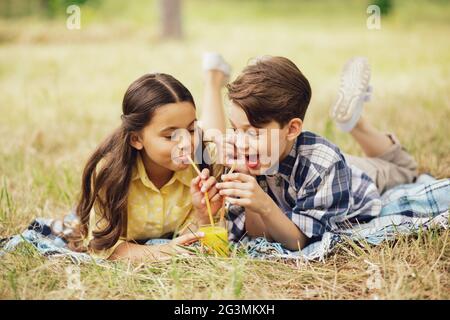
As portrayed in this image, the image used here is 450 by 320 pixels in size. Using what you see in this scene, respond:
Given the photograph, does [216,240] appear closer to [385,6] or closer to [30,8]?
[385,6]

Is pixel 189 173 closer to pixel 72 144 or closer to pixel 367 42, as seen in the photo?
pixel 72 144

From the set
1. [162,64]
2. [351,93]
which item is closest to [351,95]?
[351,93]

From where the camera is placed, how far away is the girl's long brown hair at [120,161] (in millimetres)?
2086

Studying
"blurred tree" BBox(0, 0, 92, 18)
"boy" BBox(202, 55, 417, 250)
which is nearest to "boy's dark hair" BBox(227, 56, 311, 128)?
"boy" BBox(202, 55, 417, 250)

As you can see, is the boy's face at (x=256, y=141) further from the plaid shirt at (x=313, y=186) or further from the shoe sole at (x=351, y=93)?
the shoe sole at (x=351, y=93)

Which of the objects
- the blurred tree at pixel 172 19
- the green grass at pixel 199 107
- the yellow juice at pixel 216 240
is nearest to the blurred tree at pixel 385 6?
the green grass at pixel 199 107

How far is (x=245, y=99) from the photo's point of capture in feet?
6.59

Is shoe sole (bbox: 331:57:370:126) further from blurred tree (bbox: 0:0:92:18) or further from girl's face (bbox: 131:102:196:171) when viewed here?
blurred tree (bbox: 0:0:92:18)

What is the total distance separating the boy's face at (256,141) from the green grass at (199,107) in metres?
0.34

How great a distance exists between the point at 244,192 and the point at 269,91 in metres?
0.36

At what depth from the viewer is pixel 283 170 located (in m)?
2.17

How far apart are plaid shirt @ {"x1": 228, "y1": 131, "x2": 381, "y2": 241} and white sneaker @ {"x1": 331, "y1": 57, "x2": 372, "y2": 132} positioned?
535mm
